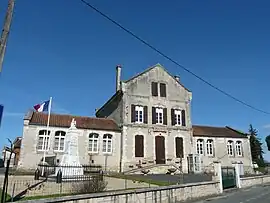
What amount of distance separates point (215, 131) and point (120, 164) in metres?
14.4

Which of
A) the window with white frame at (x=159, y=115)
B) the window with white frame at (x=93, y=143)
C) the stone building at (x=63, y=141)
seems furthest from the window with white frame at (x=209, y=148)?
the window with white frame at (x=93, y=143)

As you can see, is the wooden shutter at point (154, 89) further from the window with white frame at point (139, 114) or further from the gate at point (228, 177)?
the gate at point (228, 177)

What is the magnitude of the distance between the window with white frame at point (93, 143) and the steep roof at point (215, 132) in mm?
12458

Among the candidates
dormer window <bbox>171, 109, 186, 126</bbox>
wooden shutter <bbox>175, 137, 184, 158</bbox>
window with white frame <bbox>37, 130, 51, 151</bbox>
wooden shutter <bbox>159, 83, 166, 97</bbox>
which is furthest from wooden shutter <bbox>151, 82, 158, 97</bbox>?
window with white frame <bbox>37, 130, 51, 151</bbox>

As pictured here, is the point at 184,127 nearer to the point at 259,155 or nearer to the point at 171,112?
the point at 171,112

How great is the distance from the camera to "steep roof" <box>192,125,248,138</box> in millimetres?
32688

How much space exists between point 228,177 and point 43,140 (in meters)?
17.1

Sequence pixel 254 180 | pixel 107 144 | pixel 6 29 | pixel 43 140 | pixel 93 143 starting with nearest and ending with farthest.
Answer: pixel 6 29 < pixel 254 180 < pixel 43 140 < pixel 93 143 < pixel 107 144

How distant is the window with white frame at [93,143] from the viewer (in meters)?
26.8

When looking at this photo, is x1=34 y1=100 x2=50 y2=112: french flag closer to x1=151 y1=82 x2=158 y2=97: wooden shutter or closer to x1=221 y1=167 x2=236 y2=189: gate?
x1=151 y1=82 x2=158 y2=97: wooden shutter

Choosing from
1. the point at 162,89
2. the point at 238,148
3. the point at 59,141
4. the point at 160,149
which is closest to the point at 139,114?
the point at 162,89

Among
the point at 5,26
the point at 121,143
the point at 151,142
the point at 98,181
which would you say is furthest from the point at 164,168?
the point at 5,26

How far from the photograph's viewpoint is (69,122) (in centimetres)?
2711

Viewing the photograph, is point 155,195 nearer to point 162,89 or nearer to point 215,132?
point 162,89
